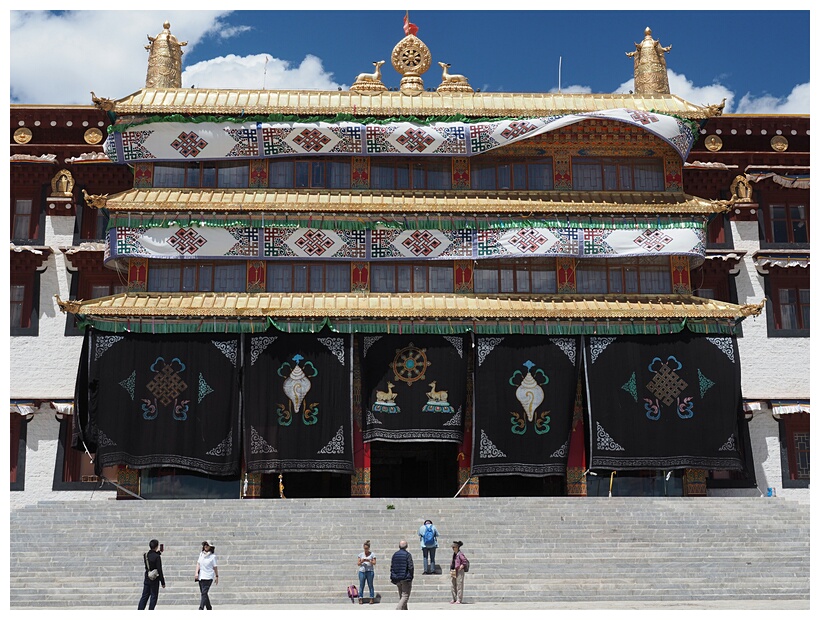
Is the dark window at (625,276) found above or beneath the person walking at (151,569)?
above

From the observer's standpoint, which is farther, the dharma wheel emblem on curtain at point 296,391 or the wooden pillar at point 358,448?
the wooden pillar at point 358,448

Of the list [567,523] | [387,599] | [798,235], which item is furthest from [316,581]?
[798,235]

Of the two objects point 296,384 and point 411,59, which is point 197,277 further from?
point 411,59

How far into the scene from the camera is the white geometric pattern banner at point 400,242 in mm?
30156

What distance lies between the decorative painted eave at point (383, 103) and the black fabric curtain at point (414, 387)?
22.8 ft

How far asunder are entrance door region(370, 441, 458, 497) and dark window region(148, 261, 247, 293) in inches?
253

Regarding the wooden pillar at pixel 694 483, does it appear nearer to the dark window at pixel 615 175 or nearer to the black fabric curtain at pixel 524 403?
the black fabric curtain at pixel 524 403

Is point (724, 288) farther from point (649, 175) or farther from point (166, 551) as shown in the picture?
point (166, 551)

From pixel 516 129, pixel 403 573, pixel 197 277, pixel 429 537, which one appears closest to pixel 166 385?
pixel 197 277

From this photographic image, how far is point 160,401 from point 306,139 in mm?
8705

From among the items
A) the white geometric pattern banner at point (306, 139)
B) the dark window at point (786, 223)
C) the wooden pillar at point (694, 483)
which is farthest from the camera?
the dark window at point (786, 223)

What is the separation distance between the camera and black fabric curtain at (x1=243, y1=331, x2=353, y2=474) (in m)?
28.6

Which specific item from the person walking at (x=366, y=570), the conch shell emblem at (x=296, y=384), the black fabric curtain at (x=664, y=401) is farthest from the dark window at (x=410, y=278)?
the person walking at (x=366, y=570)

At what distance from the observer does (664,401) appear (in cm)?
2931
